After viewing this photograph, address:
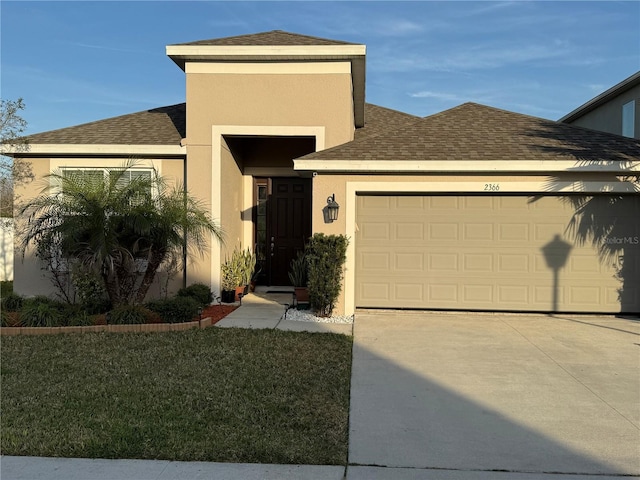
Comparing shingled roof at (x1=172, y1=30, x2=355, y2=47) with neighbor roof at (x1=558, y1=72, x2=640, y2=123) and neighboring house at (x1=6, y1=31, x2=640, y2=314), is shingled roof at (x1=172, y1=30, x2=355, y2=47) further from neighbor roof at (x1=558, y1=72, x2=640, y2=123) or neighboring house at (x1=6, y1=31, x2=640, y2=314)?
neighbor roof at (x1=558, y1=72, x2=640, y2=123)

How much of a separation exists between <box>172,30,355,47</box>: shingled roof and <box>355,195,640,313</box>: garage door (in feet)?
12.0

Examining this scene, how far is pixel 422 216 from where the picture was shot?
32.5 ft

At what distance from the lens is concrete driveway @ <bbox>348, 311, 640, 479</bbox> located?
157 inches

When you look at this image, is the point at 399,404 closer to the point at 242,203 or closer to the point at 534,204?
the point at 534,204

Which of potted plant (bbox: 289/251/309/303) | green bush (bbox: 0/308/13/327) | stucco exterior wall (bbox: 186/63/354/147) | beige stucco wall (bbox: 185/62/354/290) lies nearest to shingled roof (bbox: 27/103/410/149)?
beige stucco wall (bbox: 185/62/354/290)

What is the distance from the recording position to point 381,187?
9.69m

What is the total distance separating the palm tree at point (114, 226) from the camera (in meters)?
8.14

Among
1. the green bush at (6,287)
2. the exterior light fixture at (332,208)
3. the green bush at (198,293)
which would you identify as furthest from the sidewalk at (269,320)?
the green bush at (6,287)

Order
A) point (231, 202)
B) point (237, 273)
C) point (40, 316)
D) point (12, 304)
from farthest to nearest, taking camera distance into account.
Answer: point (231, 202) < point (237, 273) < point (12, 304) < point (40, 316)

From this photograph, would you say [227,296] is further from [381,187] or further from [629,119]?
[629,119]

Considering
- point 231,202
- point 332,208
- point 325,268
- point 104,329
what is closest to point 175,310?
point 104,329

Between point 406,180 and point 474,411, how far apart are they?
551 cm

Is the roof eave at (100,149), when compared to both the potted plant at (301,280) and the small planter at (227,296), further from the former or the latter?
the potted plant at (301,280)

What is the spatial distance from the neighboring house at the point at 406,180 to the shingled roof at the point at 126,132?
0.08 m
